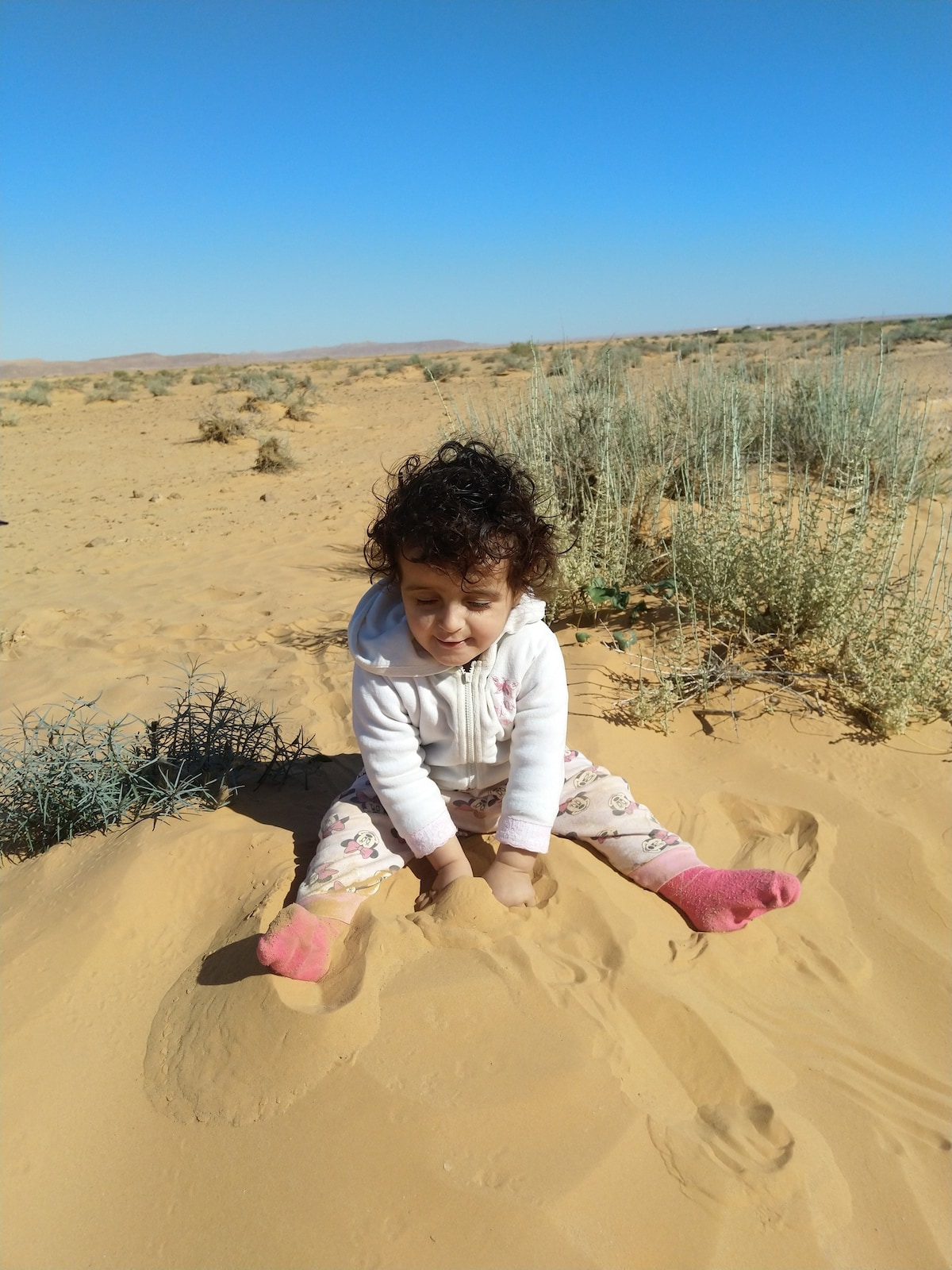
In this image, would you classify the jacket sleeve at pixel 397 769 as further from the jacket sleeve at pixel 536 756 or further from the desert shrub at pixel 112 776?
the desert shrub at pixel 112 776

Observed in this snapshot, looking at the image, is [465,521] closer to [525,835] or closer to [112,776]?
[525,835]

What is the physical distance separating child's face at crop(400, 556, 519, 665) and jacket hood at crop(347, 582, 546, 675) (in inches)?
2.2

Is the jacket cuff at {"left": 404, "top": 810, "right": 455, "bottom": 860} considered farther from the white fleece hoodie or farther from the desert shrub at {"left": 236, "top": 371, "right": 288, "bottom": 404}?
the desert shrub at {"left": 236, "top": 371, "right": 288, "bottom": 404}

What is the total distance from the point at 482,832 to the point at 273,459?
323 inches

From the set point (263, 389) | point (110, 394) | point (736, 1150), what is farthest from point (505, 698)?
point (110, 394)

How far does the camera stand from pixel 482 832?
2.18m

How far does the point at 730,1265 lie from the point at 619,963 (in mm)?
553

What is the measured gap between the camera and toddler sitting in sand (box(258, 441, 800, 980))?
1.77 meters

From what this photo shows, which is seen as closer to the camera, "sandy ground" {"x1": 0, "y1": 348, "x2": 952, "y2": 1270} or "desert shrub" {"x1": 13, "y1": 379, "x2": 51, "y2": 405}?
"sandy ground" {"x1": 0, "y1": 348, "x2": 952, "y2": 1270}

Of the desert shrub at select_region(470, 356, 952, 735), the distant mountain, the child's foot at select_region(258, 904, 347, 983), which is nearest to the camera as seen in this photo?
the child's foot at select_region(258, 904, 347, 983)

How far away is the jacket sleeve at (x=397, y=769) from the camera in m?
1.92

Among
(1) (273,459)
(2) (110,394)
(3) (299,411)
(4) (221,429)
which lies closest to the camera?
(1) (273,459)

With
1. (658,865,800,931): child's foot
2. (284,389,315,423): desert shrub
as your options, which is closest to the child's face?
(658,865,800,931): child's foot

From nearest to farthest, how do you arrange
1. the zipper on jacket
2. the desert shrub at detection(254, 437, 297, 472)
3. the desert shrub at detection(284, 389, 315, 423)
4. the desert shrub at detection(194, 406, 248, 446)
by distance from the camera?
the zipper on jacket, the desert shrub at detection(254, 437, 297, 472), the desert shrub at detection(194, 406, 248, 446), the desert shrub at detection(284, 389, 315, 423)
